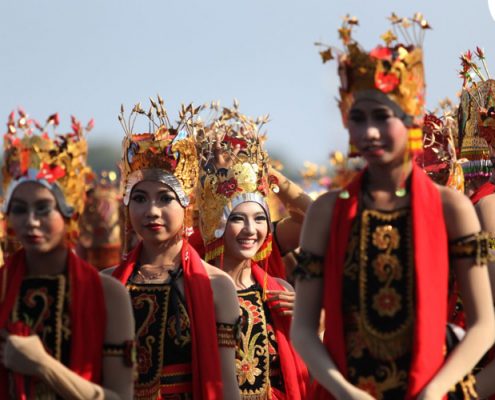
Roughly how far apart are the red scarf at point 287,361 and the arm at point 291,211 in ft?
3.70

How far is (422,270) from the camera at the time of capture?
5.84 metres

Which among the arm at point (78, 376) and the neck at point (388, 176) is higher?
the neck at point (388, 176)

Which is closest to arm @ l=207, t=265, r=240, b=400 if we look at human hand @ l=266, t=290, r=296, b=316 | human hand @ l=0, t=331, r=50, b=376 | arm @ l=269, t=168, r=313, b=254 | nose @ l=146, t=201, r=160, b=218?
nose @ l=146, t=201, r=160, b=218

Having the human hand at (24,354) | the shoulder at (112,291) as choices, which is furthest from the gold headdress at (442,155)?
the human hand at (24,354)

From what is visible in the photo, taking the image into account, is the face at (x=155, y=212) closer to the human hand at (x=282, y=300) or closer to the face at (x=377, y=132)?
the human hand at (x=282, y=300)

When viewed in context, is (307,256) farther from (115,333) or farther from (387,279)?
(115,333)

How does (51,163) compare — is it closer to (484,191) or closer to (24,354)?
(24,354)

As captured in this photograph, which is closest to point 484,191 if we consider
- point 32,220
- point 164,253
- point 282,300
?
point 282,300

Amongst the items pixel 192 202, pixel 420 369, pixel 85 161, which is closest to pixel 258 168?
pixel 192 202

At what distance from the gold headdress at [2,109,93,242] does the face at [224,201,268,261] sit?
2.63 m

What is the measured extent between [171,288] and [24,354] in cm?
182

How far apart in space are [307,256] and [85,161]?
113cm

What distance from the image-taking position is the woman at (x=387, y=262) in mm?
5855

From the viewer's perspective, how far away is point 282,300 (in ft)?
28.8
